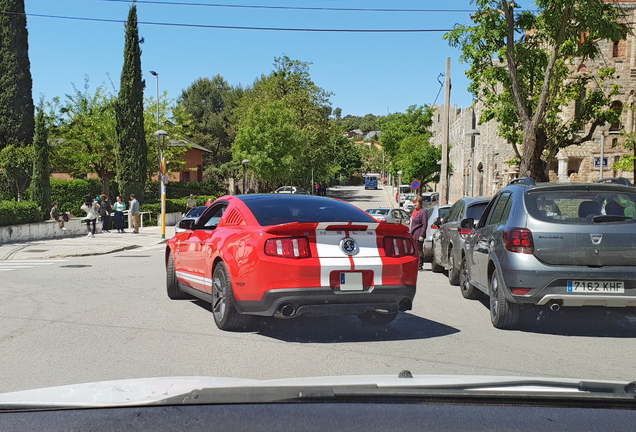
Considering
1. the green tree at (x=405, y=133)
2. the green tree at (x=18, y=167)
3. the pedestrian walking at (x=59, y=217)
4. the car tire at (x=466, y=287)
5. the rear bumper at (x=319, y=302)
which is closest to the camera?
the rear bumper at (x=319, y=302)

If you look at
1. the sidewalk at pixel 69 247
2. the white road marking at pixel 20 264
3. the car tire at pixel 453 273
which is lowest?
the sidewalk at pixel 69 247

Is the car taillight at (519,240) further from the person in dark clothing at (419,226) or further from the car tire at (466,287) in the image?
the person in dark clothing at (419,226)

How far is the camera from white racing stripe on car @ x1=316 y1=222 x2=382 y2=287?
691 centimetres

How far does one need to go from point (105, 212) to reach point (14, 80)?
10.5 metres

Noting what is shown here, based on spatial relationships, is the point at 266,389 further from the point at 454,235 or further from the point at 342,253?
the point at 454,235

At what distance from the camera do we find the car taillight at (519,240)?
25.0ft

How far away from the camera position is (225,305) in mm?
7422

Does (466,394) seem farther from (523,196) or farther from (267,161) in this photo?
(267,161)

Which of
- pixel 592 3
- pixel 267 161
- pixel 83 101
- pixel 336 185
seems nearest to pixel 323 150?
pixel 267 161

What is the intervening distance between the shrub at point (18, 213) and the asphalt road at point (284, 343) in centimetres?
1510

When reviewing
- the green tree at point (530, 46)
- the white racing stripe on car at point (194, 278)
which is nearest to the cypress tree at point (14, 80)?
the green tree at point (530, 46)

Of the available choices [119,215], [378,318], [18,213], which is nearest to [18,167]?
[119,215]

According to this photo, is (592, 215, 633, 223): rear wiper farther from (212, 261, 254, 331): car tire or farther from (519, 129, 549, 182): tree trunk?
(519, 129, 549, 182): tree trunk

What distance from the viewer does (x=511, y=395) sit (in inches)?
91.4
